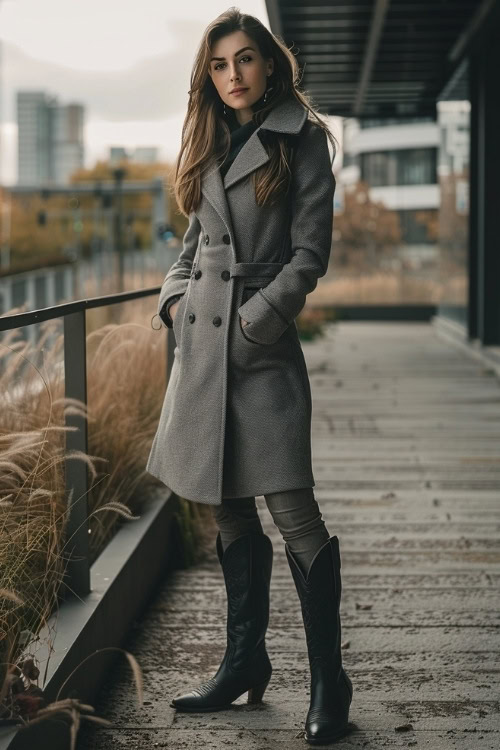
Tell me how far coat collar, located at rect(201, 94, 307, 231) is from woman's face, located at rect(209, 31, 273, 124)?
0.25 feet

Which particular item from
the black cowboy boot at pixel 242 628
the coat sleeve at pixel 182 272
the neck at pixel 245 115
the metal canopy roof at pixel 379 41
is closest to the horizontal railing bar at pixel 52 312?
the coat sleeve at pixel 182 272

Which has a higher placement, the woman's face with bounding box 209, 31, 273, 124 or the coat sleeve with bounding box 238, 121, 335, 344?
the woman's face with bounding box 209, 31, 273, 124

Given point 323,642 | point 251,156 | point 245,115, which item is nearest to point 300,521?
point 323,642

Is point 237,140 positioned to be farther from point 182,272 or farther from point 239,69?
point 182,272

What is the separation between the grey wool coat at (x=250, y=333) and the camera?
295 centimetres

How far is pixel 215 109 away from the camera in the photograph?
3096 millimetres

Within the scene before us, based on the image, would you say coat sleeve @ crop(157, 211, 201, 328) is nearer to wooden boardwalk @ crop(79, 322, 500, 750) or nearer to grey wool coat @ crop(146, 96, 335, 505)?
grey wool coat @ crop(146, 96, 335, 505)

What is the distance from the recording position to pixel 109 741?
10.0 ft

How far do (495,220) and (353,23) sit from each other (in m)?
2.71

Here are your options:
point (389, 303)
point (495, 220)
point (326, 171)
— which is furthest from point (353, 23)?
point (389, 303)

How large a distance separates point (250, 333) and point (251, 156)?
0.44m

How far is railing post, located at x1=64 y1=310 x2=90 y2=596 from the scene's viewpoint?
3411mm

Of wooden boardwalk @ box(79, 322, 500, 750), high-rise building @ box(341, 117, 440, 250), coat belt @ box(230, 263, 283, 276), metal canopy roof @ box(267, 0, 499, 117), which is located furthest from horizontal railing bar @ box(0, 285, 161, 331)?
high-rise building @ box(341, 117, 440, 250)

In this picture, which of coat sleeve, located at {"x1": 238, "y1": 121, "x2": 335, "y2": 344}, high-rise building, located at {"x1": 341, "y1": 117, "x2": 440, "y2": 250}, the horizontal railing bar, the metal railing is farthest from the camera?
high-rise building, located at {"x1": 341, "y1": 117, "x2": 440, "y2": 250}
